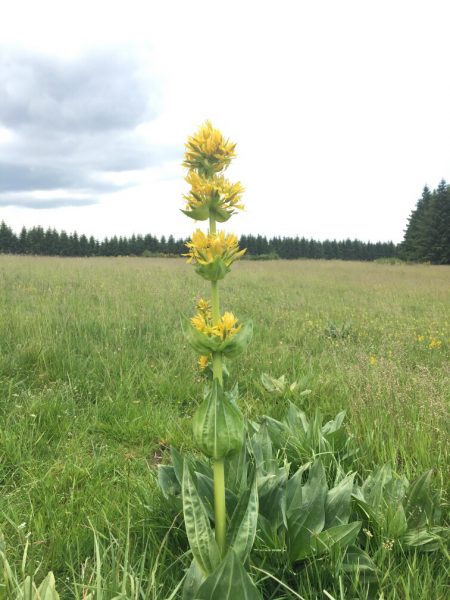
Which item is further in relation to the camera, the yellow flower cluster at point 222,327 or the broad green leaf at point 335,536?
the broad green leaf at point 335,536

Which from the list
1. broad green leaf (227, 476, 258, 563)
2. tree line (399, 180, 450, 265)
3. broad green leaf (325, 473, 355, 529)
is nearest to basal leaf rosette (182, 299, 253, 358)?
broad green leaf (227, 476, 258, 563)

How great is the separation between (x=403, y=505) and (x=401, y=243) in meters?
58.3

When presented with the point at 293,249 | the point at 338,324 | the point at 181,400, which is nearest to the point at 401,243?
the point at 293,249

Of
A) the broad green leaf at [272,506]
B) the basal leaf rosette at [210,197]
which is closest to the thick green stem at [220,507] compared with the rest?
the broad green leaf at [272,506]

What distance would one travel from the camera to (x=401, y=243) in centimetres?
5544

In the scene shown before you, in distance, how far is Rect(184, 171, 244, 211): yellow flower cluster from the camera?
1.64m

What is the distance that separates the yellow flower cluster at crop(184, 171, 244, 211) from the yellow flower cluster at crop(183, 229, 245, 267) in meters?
0.13

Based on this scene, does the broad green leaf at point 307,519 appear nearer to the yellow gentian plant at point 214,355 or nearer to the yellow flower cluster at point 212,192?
the yellow gentian plant at point 214,355

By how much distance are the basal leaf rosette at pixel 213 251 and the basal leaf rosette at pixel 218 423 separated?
0.40 m

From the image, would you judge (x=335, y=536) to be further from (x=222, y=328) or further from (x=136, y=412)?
(x=136, y=412)

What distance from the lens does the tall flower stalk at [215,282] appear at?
4.81ft

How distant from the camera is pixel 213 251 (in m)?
1.60

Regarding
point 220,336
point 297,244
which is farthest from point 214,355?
point 297,244

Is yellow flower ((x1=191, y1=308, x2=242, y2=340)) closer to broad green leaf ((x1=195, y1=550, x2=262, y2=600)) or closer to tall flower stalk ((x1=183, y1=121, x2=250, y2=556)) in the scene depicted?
tall flower stalk ((x1=183, y1=121, x2=250, y2=556))
